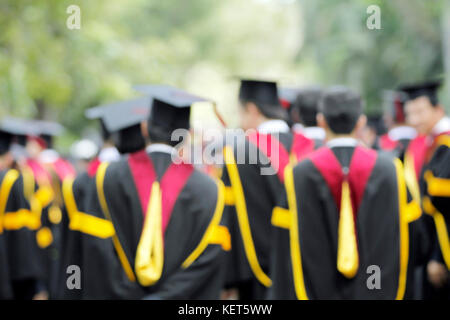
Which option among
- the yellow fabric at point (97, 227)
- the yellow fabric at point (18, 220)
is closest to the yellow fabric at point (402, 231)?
the yellow fabric at point (97, 227)

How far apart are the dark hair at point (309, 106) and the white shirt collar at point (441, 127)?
0.95 metres

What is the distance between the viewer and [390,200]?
382cm

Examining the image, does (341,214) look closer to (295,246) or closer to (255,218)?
(295,246)

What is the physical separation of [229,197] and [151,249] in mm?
1330

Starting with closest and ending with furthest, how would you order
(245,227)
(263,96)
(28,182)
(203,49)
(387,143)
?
(245,227), (263,96), (28,182), (387,143), (203,49)

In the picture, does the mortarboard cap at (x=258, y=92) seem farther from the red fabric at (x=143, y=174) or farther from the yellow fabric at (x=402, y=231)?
the red fabric at (x=143, y=174)

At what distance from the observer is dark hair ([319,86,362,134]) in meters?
3.85

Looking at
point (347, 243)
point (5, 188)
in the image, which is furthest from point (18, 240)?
point (347, 243)

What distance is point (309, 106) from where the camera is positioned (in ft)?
17.6

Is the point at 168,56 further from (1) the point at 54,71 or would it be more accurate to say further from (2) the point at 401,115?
(2) the point at 401,115

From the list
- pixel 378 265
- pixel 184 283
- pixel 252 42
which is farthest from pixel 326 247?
pixel 252 42

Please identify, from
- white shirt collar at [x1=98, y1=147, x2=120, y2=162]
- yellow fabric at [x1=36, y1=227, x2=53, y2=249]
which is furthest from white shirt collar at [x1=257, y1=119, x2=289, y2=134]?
yellow fabric at [x1=36, y1=227, x2=53, y2=249]

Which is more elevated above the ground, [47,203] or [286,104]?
[286,104]

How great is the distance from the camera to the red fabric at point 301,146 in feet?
16.0
